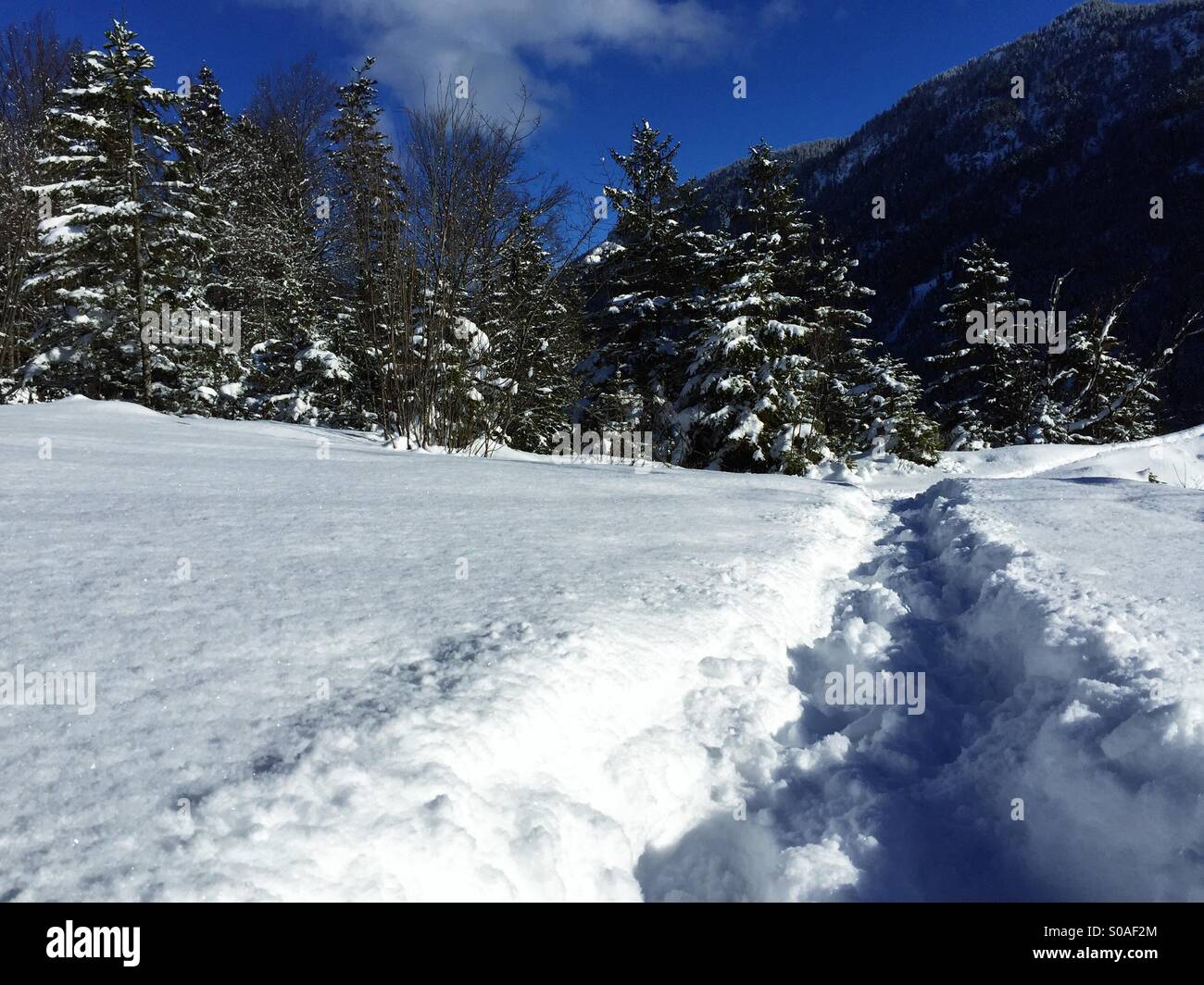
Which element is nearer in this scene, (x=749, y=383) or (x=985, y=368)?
(x=749, y=383)

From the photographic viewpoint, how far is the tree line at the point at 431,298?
888 cm

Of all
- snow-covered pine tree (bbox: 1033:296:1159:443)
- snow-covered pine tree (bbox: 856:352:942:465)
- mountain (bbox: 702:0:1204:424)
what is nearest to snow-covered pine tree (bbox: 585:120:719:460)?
snow-covered pine tree (bbox: 856:352:942:465)

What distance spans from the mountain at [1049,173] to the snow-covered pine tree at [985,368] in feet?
176

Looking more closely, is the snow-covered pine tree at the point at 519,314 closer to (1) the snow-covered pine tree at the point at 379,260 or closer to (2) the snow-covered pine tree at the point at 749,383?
(1) the snow-covered pine tree at the point at 379,260

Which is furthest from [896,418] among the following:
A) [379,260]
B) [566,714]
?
[566,714]

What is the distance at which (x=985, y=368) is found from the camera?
74.4 ft

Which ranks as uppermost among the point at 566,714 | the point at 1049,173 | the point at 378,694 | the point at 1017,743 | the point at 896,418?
the point at 1049,173

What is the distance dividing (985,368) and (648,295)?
13.5m

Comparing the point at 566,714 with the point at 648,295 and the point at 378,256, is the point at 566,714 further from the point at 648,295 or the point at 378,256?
the point at 648,295

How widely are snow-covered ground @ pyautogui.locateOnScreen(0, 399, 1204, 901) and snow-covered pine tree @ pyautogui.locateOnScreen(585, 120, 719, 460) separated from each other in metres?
12.9

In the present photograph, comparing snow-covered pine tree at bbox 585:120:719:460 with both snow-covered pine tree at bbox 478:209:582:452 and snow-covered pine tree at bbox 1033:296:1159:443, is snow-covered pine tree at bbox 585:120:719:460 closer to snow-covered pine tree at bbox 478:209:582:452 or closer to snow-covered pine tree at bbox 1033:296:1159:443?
snow-covered pine tree at bbox 478:209:582:452

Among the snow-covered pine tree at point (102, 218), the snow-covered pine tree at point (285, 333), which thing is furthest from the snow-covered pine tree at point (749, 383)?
the snow-covered pine tree at point (102, 218)

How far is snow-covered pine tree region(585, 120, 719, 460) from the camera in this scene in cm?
1644
